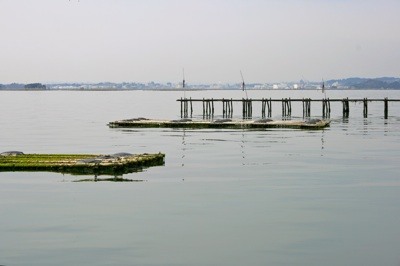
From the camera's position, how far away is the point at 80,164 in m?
49.0

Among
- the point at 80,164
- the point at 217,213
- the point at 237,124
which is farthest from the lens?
the point at 237,124

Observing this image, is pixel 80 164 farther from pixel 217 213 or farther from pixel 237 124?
pixel 237 124

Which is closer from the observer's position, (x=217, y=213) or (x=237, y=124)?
(x=217, y=213)

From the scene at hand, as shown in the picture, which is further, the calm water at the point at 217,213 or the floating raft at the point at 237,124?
the floating raft at the point at 237,124

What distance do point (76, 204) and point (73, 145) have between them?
40707mm

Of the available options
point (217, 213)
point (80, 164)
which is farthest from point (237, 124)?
point (217, 213)

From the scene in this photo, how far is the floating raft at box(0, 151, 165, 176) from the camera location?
48594 millimetres

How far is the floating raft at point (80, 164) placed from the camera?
48594 mm

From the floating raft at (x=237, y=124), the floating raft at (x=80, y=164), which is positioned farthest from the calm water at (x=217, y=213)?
the floating raft at (x=237, y=124)

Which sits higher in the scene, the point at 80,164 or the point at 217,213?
the point at 80,164

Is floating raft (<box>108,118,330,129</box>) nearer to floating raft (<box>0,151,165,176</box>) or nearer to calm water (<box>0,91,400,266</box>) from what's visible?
calm water (<box>0,91,400,266</box>)

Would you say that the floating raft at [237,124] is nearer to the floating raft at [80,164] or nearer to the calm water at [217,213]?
the calm water at [217,213]

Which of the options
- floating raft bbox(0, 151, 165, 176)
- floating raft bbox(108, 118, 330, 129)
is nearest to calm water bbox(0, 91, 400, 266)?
floating raft bbox(0, 151, 165, 176)

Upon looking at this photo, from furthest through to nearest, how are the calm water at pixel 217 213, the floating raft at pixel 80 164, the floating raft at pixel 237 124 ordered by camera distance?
the floating raft at pixel 237 124 → the floating raft at pixel 80 164 → the calm water at pixel 217 213
